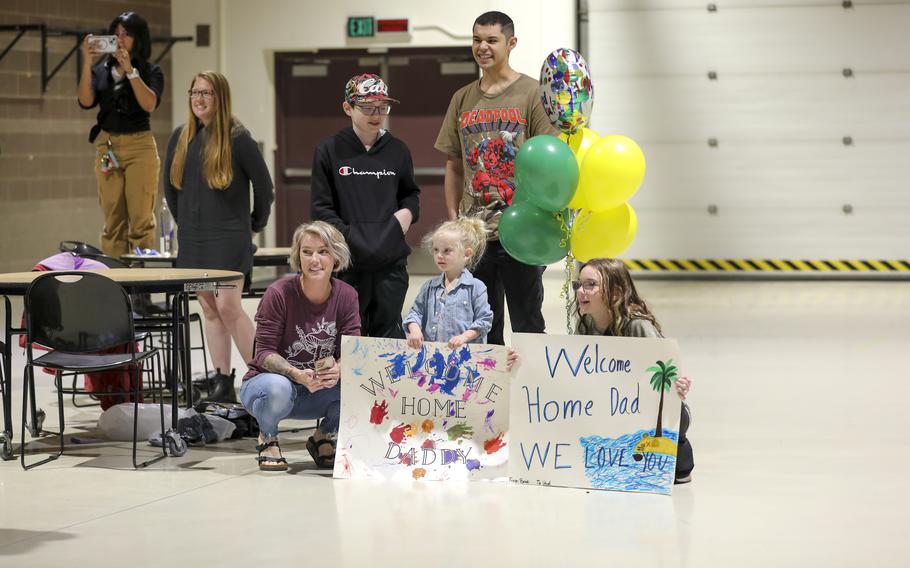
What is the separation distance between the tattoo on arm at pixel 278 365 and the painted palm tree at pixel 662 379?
4.98 ft

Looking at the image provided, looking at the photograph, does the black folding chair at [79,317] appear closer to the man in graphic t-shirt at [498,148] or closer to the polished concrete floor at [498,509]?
the polished concrete floor at [498,509]

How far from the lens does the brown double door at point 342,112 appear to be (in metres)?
14.1

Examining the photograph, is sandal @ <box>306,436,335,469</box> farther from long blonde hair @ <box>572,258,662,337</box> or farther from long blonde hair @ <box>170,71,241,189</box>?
long blonde hair @ <box>170,71,241,189</box>

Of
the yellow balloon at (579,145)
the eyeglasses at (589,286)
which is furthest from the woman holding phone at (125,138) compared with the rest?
the eyeglasses at (589,286)

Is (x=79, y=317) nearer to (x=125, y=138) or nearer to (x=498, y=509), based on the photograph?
(x=498, y=509)

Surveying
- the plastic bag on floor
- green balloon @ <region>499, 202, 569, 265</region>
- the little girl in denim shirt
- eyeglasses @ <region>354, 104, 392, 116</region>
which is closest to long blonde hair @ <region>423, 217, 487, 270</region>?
the little girl in denim shirt

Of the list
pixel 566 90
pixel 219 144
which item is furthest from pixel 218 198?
pixel 566 90

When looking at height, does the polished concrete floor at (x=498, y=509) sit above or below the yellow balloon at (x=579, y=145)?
below

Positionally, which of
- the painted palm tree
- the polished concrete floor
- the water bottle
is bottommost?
the polished concrete floor

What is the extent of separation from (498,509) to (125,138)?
493 centimetres

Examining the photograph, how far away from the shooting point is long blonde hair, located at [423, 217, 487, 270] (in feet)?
18.3

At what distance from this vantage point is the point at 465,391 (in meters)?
5.32

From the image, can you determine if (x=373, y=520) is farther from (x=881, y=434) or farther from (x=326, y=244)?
(x=881, y=434)

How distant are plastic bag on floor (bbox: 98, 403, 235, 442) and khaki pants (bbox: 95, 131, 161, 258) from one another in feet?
8.87
